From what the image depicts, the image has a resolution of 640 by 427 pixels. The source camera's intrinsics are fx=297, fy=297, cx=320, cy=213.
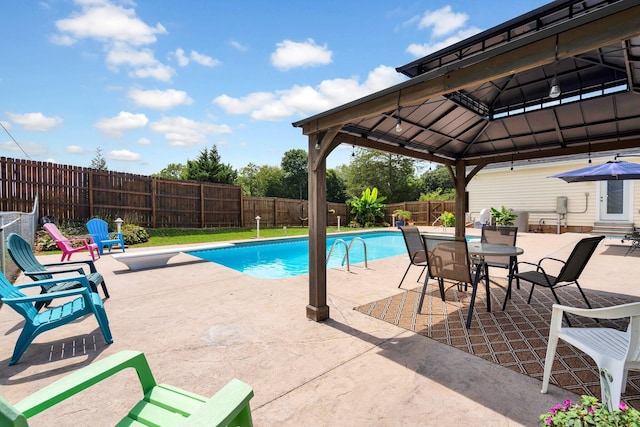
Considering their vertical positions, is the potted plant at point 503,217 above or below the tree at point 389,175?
below

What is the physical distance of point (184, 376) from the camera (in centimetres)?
251

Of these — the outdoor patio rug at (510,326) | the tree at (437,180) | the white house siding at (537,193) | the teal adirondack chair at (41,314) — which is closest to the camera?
the outdoor patio rug at (510,326)

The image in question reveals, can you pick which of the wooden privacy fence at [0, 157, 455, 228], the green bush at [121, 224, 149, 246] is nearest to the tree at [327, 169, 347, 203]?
the wooden privacy fence at [0, 157, 455, 228]

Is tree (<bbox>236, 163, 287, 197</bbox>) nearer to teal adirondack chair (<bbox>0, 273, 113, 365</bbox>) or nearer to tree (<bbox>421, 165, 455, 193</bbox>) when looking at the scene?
tree (<bbox>421, 165, 455, 193</bbox>)

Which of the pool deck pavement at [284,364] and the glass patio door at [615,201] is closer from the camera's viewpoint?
the pool deck pavement at [284,364]

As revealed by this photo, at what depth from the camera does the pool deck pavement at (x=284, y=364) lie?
6.81 feet

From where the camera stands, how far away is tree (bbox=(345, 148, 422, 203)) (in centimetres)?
2897

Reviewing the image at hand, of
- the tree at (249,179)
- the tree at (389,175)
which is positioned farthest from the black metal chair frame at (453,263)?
the tree at (249,179)

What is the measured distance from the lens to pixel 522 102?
506cm

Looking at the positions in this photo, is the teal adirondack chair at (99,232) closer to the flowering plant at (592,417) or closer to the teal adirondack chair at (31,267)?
the teal adirondack chair at (31,267)

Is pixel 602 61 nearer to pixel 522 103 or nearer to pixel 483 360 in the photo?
pixel 522 103

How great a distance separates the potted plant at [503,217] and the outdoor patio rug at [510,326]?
10772 mm

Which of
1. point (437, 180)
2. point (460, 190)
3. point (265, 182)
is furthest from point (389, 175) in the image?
point (460, 190)

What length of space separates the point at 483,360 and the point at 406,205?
18.9 m
